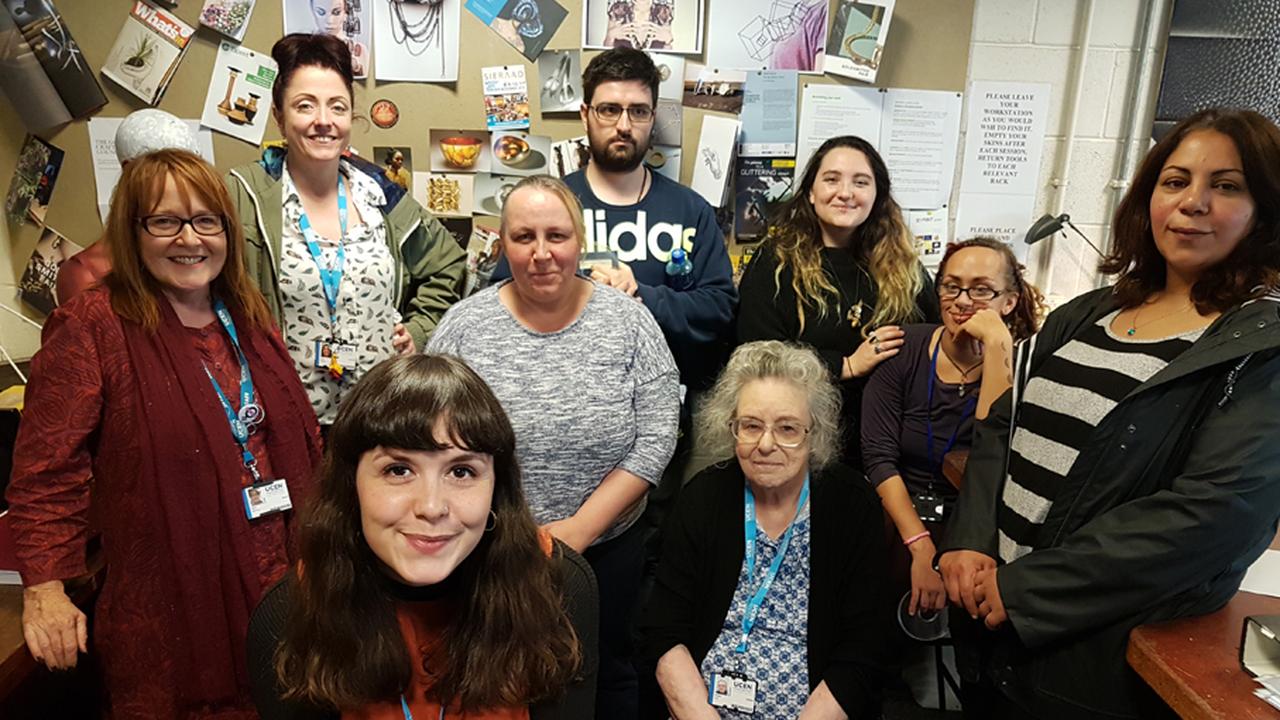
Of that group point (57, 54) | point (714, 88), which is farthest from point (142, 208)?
point (714, 88)

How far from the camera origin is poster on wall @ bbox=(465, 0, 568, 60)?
250 cm

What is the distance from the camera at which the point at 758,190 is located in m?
2.66

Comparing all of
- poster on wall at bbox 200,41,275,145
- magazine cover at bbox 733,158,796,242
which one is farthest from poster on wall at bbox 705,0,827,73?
poster on wall at bbox 200,41,275,145

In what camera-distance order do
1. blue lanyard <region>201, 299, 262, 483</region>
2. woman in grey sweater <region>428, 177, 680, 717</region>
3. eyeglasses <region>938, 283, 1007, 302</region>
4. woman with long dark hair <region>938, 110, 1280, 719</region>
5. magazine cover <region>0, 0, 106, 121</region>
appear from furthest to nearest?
magazine cover <region>0, 0, 106, 121</region> → eyeglasses <region>938, 283, 1007, 302</region> → woman in grey sweater <region>428, 177, 680, 717</region> → blue lanyard <region>201, 299, 262, 483</region> → woman with long dark hair <region>938, 110, 1280, 719</region>

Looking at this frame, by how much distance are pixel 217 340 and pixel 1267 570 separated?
6.68ft

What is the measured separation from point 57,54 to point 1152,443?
10.6 feet

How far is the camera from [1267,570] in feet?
4.44

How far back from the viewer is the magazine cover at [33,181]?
102 inches

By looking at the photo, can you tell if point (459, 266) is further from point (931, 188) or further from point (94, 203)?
point (931, 188)

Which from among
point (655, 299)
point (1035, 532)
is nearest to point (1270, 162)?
point (1035, 532)

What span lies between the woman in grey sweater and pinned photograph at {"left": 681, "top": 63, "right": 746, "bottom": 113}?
3.53 ft

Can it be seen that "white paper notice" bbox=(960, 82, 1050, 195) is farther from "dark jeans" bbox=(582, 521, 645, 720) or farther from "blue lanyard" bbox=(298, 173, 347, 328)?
"blue lanyard" bbox=(298, 173, 347, 328)

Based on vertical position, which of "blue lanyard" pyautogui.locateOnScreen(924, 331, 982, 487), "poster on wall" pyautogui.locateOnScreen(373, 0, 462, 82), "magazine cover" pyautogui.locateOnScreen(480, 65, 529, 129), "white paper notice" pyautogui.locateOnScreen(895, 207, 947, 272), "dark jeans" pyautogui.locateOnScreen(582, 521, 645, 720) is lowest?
"dark jeans" pyautogui.locateOnScreen(582, 521, 645, 720)

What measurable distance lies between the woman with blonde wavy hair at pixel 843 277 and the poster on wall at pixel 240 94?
5.72 feet
